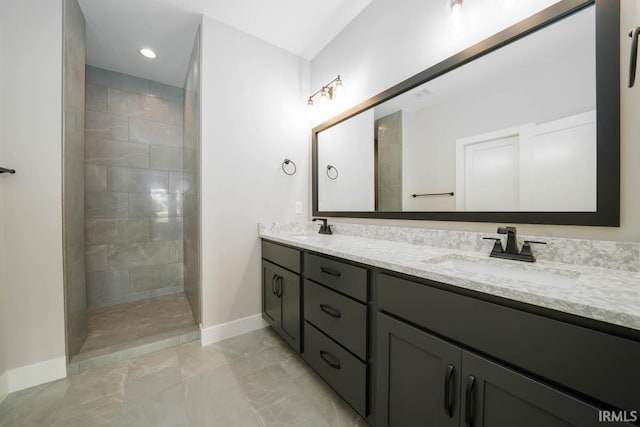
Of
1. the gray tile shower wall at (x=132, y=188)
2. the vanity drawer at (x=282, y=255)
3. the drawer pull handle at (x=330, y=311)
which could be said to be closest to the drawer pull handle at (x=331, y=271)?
the drawer pull handle at (x=330, y=311)

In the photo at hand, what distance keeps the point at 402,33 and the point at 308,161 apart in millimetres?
1286

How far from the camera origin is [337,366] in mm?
1255

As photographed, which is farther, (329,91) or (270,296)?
(329,91)

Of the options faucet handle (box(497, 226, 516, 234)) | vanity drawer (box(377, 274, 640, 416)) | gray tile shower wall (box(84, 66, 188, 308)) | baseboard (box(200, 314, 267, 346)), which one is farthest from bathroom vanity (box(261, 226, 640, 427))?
gray tile shower wall (box(84, 66, 188, 308))

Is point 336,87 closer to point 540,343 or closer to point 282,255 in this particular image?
point 282,255

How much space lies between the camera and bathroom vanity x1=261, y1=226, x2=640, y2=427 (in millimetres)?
537

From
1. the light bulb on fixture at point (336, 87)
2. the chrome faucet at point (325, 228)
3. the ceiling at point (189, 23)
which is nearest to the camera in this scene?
the ceiling at point (189, 23)

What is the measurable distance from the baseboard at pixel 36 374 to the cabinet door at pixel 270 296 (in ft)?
4.28

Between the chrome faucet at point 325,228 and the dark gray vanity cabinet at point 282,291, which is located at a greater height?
the chrome faucet at point 325,228

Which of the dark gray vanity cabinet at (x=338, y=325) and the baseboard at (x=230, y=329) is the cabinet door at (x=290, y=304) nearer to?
the dark gray vanity cabinet at (x=338, y=325)

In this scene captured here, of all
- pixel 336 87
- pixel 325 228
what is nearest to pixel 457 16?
pixel 336 87

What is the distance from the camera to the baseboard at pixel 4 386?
1353 mm

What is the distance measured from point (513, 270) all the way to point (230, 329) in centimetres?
203

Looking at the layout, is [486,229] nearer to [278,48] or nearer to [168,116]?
[278,48]
